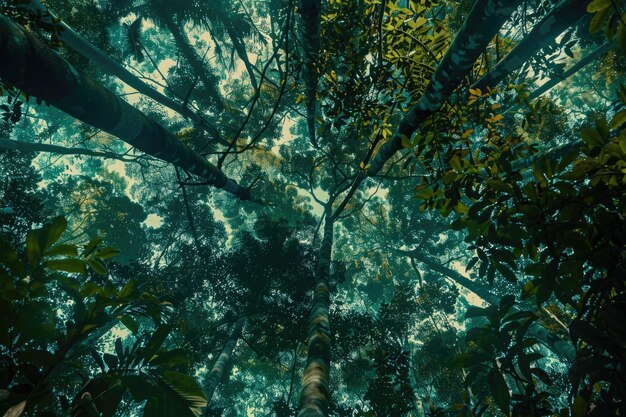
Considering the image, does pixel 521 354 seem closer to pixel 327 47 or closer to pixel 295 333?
pixel 327 47

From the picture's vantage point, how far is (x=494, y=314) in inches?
99.3

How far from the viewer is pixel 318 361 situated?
11.8ft

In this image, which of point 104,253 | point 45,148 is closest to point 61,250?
point 104,253

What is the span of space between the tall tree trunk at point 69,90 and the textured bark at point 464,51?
2642mm

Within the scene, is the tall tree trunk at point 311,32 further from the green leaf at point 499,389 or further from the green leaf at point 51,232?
the green leaf at point 499,389

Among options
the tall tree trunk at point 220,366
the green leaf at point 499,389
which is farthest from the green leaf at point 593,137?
the tall tree trunk at point 220,366

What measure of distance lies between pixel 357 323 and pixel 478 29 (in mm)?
8127

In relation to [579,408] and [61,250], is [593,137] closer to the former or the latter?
[579,408]

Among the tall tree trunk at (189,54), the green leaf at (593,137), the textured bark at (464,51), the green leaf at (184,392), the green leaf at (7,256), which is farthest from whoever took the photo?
the tall tree trunk at (189,54)

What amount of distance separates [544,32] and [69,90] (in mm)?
4529

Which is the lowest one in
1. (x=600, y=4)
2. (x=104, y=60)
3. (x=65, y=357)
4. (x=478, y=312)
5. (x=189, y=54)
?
(x=65, y=357)

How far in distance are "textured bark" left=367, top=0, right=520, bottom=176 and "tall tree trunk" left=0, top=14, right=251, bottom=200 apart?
2.64 metres

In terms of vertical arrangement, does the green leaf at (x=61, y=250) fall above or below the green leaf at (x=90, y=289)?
above

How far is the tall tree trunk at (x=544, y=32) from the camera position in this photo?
9.37 feet
